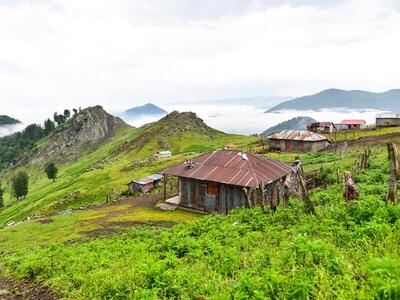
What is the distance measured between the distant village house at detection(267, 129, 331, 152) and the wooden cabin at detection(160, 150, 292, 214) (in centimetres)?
4199

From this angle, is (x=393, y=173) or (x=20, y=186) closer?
(x=393, y=173)

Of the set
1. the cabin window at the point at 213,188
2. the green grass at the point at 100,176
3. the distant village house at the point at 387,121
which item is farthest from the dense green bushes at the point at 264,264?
the distant village house at the point at 387,121

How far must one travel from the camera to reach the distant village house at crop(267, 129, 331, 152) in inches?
3270

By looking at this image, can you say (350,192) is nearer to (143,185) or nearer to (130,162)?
(143,185)

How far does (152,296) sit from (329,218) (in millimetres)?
7986

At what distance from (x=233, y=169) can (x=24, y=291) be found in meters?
27.6

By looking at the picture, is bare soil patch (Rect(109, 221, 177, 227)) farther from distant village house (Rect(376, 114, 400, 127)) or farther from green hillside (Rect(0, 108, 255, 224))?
distant village house (Rect(376, 114, 400, 127))

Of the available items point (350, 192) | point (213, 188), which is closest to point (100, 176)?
point (213, 188)

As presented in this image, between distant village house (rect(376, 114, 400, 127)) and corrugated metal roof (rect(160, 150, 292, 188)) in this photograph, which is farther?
distant village house (rect(376, 114, 400, 127))

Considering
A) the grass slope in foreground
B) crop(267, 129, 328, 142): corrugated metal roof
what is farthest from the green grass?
the grass slope in foreground

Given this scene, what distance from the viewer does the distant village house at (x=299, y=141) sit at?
83062mm

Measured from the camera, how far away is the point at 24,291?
14141 mm

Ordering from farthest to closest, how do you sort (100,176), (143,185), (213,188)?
1. (100,176)
2. (143,185)
3. (213,188)

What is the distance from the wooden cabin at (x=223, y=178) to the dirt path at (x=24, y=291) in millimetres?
23434
